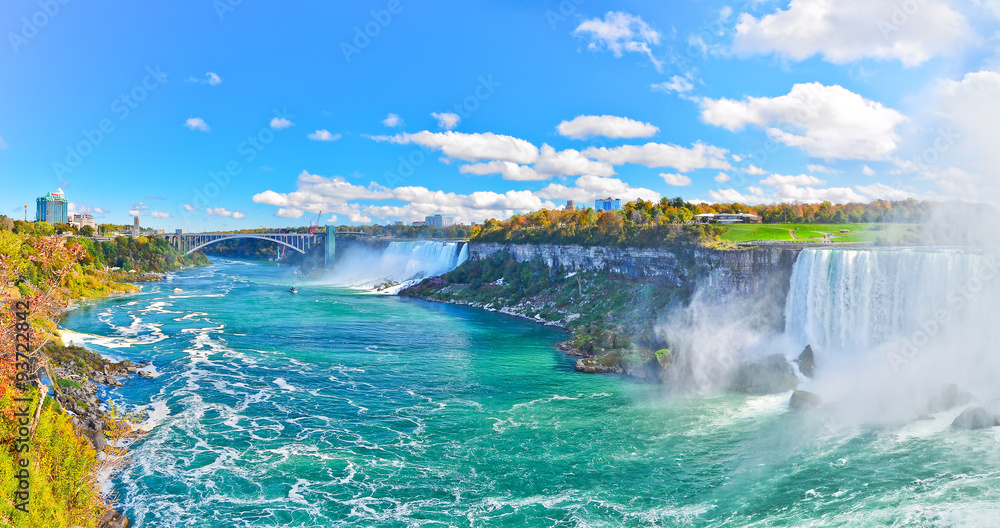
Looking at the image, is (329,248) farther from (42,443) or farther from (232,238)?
(42,443)

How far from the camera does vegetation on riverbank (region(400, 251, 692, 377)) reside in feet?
98.6

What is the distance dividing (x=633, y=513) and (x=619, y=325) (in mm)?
22064

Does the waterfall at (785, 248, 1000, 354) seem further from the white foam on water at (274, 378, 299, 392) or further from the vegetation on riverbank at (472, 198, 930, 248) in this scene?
the white foam on water at (274, 378, 299, 392)

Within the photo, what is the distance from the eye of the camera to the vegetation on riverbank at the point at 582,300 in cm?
3007

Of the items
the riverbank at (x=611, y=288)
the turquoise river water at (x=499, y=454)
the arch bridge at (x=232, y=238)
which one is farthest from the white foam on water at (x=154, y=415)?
the arch bridge at (x=232, y=238)

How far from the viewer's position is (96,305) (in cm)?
4762

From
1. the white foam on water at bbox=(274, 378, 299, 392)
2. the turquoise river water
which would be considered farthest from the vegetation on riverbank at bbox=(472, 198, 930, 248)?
the white foam on water at bbox=(274, 378, 299, 392)

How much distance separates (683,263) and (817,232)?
1061cm

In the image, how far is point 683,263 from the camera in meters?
38.0

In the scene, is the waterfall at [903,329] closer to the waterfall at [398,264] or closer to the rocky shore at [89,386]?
the rocky shore at [89,386]

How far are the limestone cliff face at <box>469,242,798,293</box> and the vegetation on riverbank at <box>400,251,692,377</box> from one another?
763mm

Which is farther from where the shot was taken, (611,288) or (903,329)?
(611,288)

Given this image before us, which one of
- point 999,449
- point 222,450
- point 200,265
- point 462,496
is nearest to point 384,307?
point 222,450

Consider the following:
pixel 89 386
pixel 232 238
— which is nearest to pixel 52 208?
pixel 232 238
